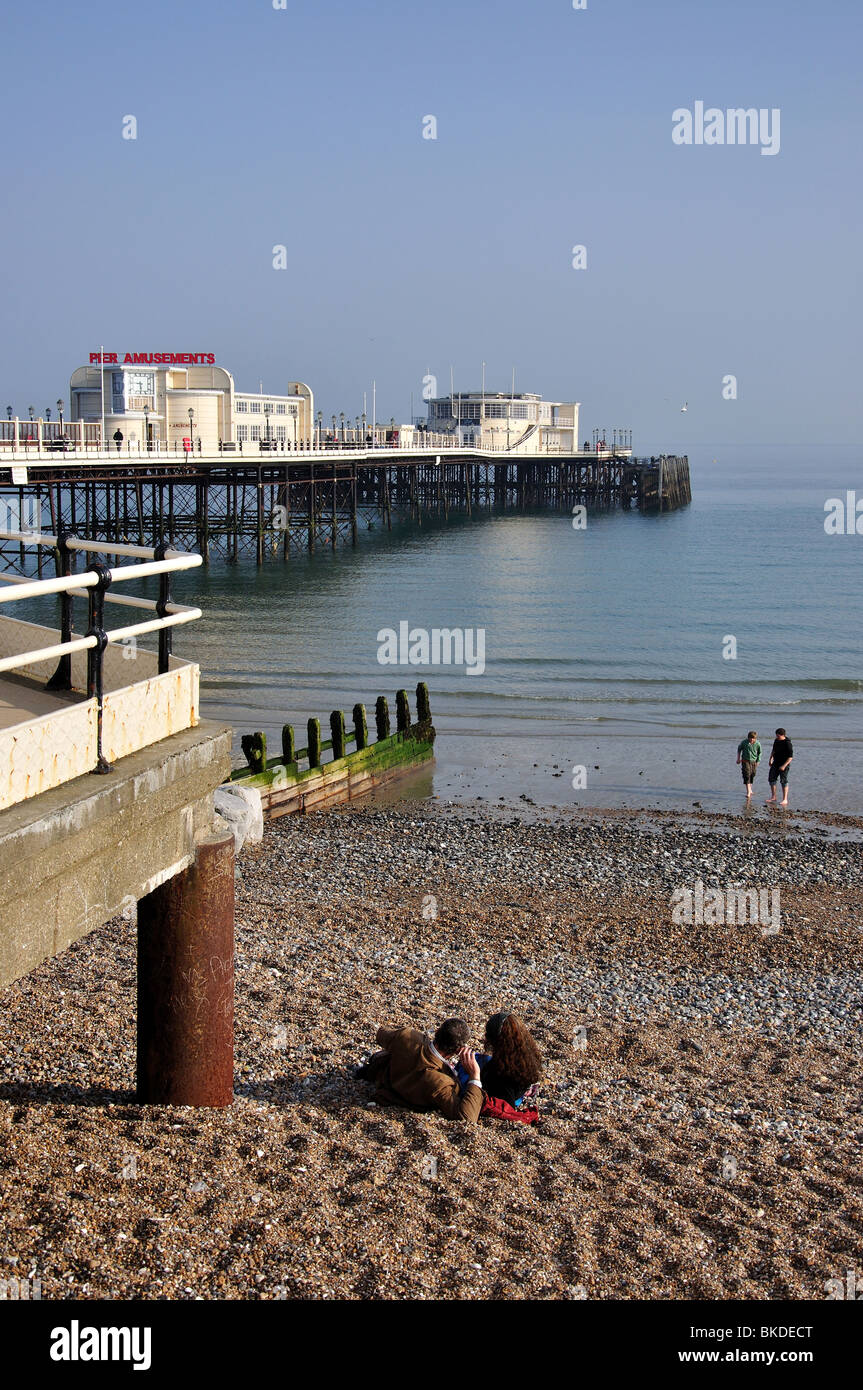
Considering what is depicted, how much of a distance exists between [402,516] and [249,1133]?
8780cm

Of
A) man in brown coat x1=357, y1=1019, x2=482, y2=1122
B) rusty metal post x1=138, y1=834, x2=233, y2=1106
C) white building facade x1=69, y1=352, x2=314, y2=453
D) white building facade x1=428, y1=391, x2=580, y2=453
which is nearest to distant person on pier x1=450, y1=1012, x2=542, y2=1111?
man in brown coat x1=357, y1=1019, x2=482, y2=1122

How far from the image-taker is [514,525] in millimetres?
88375

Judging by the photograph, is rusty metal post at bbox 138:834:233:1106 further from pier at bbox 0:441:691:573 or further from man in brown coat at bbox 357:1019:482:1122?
pier at bbox 0:441:691:573

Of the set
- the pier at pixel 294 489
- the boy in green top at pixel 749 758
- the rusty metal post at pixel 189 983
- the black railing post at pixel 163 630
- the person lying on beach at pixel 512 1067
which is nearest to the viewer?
the black railing post at pixel 163 630

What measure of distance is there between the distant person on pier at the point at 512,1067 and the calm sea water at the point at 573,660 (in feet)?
39.9

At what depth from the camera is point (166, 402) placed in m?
54.2

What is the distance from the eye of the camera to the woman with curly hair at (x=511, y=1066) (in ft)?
22.4

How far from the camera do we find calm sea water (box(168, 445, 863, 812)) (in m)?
21.6

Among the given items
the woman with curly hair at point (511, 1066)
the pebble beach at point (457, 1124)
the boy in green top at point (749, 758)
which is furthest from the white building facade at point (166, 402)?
the woman with curly hair at point (511, 1066)

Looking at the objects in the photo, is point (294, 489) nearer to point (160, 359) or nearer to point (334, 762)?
point (160, 359)

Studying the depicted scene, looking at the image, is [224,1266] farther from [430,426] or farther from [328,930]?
[430,426]

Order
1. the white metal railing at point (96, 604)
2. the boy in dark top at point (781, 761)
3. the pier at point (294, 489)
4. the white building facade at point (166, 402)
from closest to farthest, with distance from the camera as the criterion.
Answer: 1. the white metal railing at point (96, 604)
2. the boy in dark top at point (781, 761)
3. the pier at point (294, 489)
4. the white building facade at point (166, 402)

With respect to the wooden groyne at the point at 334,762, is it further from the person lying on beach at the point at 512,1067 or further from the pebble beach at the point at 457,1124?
the person lying on beach at the point at 512,1067
